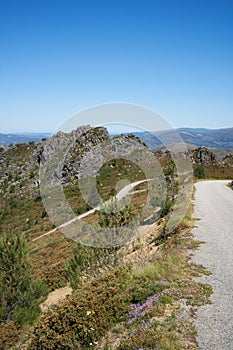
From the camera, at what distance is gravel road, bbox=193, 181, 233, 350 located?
5.56 meters

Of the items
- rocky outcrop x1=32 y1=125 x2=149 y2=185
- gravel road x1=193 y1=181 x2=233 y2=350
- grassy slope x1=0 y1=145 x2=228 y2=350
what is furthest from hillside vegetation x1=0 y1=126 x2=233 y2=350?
rocky outcrop x1=32 y1=125 x2=149 y2=185

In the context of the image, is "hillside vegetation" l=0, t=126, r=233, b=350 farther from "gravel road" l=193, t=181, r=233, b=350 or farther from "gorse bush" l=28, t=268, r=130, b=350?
"gravel road" l=193, t=181, r=233, b=350

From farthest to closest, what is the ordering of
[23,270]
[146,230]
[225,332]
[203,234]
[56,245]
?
[56,245] → [146,230] → [203,234] → [23,270] → [225,332]

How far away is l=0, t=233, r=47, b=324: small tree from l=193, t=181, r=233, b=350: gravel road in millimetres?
7290

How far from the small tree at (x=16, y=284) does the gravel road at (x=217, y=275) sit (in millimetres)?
7290

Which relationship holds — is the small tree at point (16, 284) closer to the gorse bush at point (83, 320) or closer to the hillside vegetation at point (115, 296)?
the hillside vegetation at point (115, 296)

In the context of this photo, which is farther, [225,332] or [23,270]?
→ [23,270]

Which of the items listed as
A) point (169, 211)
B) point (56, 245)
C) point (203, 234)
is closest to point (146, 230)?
point (169, 211)

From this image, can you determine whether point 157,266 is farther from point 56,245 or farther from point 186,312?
point 56,245

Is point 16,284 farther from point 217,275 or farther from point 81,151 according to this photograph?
point 81,151

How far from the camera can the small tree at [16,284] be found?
11305mm

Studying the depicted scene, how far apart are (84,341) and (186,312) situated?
250 cm

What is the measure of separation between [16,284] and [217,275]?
833 cm

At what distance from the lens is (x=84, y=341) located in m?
5.93
